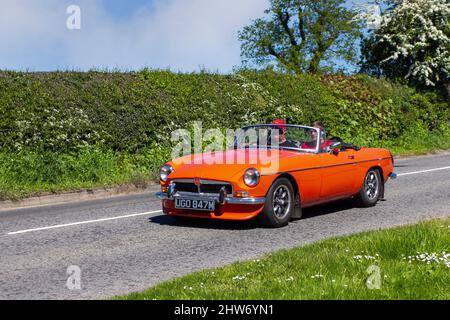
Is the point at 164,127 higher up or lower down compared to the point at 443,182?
higher up

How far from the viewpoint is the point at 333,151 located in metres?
10.4

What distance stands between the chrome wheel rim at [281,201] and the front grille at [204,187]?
0.67m

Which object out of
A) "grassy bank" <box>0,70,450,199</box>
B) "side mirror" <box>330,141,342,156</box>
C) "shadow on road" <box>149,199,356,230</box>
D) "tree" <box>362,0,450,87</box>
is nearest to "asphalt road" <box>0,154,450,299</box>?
"shadow on road" <box>149,199,356,230</box>

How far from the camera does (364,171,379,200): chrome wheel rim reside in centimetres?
1123

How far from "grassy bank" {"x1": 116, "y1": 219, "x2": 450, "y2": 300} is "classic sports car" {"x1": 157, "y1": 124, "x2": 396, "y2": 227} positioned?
166 centimetres

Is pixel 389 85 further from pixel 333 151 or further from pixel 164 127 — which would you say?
→ pixel 333 151

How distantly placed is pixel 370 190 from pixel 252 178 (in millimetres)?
3200

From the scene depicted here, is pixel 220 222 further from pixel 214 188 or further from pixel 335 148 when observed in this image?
pixel 335 148

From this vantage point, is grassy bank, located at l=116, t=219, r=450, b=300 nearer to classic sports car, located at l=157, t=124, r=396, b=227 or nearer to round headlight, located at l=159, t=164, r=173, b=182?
classic sports car, located at l=157, t=124, r=396, b=227

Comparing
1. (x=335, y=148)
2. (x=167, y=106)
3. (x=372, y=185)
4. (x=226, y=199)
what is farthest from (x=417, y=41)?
(x=226, y=199)

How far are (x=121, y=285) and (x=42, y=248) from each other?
2.31m

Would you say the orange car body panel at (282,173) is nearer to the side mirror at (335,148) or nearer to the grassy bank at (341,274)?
the side mirror at (335,148)

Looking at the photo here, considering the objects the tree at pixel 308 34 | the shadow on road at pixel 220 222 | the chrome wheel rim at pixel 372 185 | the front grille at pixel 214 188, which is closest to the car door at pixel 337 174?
the shadow on road at pixel 220 222
